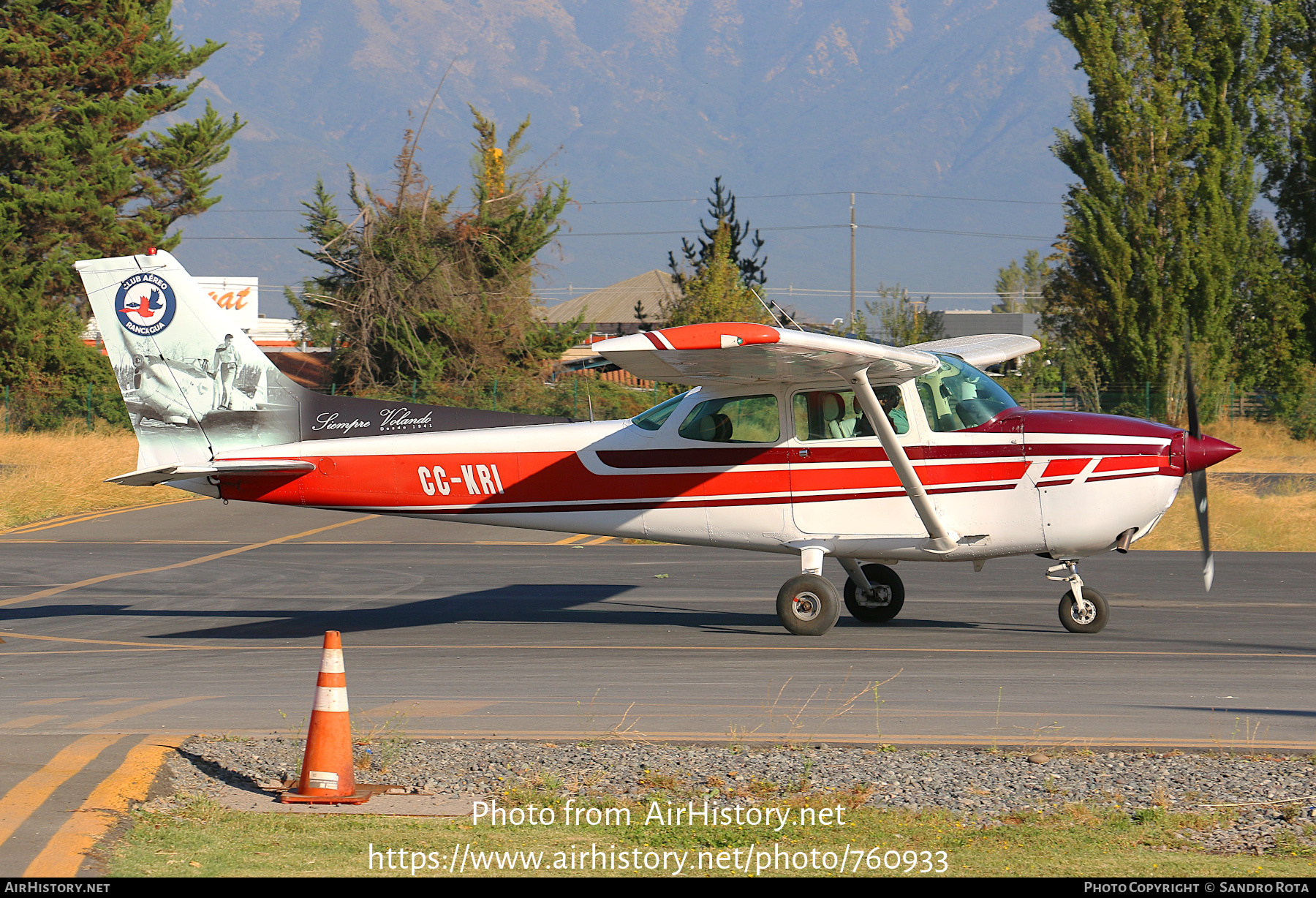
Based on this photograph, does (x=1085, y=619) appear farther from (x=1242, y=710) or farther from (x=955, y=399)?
(x=1242, y=710)

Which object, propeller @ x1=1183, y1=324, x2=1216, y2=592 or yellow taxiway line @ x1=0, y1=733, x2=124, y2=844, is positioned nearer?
yellow taxiway line @ x1=0, y1=733, x2=124, y2=844

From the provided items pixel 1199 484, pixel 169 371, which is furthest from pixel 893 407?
pixel 169 371

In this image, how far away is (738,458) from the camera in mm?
11367

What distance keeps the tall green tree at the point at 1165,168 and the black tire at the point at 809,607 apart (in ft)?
98.3

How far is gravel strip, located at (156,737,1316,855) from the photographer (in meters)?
5.89

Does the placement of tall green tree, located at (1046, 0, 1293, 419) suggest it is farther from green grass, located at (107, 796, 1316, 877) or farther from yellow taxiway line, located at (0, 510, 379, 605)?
green grass, located at (107, 796, 1316, 877)

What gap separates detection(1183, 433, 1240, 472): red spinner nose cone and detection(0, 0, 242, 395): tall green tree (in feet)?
124

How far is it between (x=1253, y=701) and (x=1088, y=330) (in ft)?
123

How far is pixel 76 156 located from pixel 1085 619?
39881 millimetres

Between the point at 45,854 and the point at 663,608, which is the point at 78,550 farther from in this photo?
the point at 45,854

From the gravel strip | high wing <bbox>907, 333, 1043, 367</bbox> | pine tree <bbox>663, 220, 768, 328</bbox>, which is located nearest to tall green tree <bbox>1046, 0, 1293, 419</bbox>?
pine tree <bbox>663, 220, 768, 328</bbox>

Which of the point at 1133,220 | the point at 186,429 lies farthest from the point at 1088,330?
the point at 186,429
